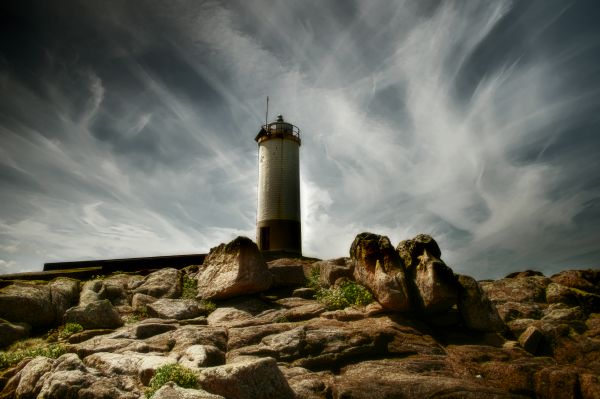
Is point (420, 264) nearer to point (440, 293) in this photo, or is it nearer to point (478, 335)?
point (440, 293)

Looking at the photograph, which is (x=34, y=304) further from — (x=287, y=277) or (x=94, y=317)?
(x=287, y=277)

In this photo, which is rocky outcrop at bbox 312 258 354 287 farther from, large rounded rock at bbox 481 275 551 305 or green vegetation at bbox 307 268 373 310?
large rounded rock at bbox 481 275 551 305

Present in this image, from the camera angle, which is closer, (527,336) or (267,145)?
(527,336)

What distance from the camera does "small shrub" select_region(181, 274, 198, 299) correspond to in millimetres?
19766

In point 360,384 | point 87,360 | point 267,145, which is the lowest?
point 360,384

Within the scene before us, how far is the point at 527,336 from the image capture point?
14320 mm

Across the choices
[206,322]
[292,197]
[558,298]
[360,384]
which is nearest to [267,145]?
[292,197]

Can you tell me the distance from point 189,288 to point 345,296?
349 inches

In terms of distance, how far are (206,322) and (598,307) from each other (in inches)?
836

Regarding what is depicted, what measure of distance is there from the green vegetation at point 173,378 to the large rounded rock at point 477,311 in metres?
11.7

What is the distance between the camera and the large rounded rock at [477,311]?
15336 mm

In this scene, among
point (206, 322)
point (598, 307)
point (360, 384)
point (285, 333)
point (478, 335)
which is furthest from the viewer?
point (598, 307)

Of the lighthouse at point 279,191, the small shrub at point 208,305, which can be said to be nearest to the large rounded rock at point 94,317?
the small shrub at point 208,305

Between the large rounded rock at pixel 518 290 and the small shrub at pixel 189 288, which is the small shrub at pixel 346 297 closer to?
the small shrub at pixel 189 288
